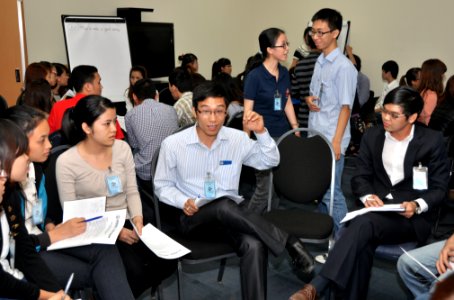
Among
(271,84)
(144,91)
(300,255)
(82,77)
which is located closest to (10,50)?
(82,77)

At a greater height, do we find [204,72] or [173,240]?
[204,72]

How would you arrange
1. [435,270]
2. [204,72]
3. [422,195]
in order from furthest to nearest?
[204,72]
[422,195]
[435,270]

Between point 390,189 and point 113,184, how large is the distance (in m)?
1.55

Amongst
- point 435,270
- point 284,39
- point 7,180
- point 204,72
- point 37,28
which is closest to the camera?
point 7,180

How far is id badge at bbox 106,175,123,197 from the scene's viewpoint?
2.38 m

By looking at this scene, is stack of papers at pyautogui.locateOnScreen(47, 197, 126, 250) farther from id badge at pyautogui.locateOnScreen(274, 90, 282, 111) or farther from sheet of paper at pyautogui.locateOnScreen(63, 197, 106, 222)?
id badge at pyautogui.locateOnScreen(274, 90, 282, 111)

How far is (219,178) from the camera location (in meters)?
2.62

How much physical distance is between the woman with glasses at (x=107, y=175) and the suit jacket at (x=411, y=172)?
1251 millimetres

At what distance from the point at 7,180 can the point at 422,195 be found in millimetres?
2053

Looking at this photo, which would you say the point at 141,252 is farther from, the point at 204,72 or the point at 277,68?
the point at 204,72

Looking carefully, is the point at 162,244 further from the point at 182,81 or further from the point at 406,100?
the point at 182,81

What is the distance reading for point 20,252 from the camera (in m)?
1.79

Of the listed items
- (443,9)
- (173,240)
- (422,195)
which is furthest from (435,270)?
(443,9)

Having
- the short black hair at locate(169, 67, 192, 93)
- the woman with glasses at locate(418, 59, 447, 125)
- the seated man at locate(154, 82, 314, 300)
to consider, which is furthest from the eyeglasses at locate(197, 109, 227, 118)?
the woman with glasses at locate(418, 59, 447, 125)
